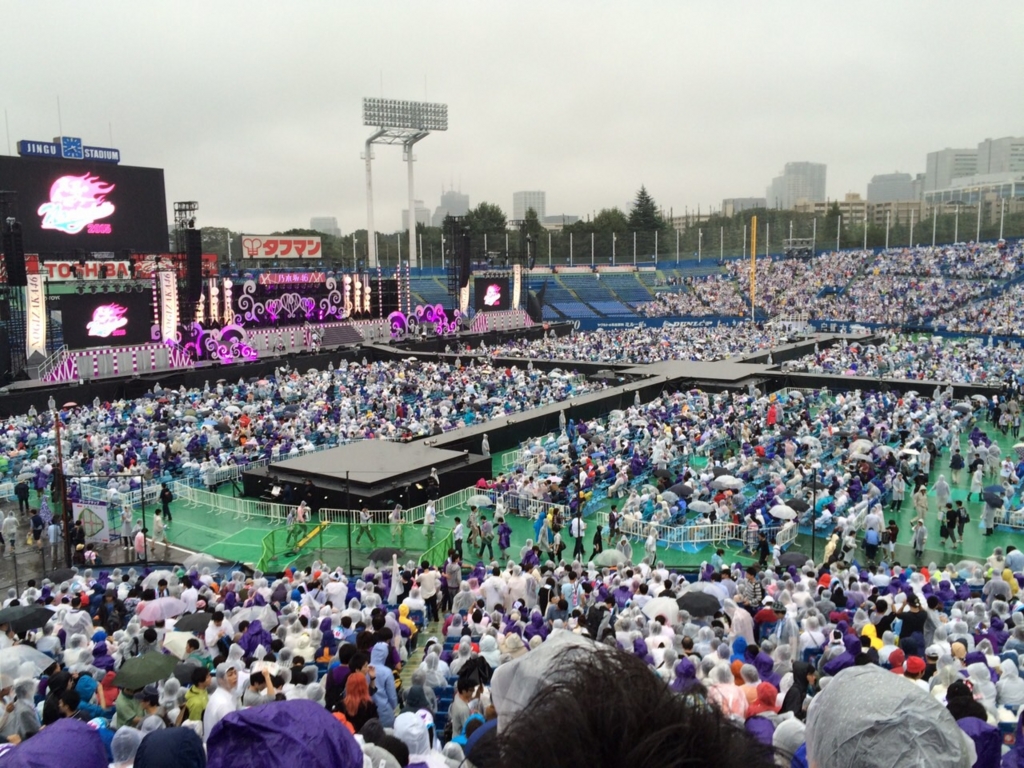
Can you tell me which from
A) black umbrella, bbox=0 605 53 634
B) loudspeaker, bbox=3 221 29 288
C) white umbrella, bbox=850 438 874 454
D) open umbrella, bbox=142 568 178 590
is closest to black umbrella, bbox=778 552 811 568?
white umbrella, bbox=850 438 874 454

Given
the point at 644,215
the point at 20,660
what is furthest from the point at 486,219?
the point at 20,660

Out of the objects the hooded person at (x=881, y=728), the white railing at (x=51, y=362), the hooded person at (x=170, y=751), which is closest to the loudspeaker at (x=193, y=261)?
the white railing at (x=51, y=362)

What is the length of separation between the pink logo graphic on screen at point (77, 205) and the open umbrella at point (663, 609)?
107ft

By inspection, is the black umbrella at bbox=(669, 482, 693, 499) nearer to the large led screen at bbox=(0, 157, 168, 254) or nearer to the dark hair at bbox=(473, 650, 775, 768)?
the dark hair at bbox=(473, 650, 775, 768)

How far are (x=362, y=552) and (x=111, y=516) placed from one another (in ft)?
19.0

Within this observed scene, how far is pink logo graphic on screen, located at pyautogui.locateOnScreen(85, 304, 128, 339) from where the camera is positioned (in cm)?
3297

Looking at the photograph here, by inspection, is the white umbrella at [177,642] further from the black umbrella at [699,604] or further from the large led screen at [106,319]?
the large led screen at [106,319]

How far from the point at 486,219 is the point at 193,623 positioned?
85.9 metres

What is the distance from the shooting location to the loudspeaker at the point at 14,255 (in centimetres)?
2823

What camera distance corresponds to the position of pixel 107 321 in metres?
33.4

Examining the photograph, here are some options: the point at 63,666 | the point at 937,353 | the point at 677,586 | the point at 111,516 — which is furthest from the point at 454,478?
the point at 937,353

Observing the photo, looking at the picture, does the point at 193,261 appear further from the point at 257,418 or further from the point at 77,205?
the point at 257,418

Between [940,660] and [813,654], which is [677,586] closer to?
[813,654]

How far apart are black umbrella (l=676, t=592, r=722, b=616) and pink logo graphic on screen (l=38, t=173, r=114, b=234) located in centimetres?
3278
